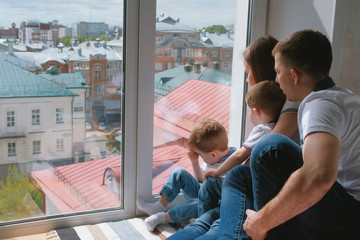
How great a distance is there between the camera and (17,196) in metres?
1.85

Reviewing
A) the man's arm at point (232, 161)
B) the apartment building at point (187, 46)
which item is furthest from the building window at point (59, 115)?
the man's arm at point (232, 161)

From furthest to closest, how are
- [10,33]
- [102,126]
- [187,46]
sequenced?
1. [187,46]
2. [102,126]
3. [10,33]

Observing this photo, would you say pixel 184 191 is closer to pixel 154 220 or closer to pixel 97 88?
pixel 154 220

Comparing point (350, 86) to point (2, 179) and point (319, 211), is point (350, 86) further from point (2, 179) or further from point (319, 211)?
point (2, 179)

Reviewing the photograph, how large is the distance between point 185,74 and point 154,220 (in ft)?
2.35

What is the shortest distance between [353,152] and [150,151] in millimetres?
991

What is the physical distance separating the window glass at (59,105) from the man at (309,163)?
0.80 meters

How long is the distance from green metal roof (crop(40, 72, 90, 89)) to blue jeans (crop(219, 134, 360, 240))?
88 centimetres

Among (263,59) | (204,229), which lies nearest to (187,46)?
(263,59)

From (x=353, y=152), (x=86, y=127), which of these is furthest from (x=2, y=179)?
(x=353, y=152)

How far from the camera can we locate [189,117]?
216 centimetres

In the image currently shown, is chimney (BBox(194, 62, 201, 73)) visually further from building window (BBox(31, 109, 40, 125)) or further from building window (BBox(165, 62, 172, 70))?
building window (BBox(31, 109, 40, 125))

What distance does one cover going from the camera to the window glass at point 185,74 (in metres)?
2.03

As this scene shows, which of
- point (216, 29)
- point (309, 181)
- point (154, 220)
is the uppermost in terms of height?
point (216, 29)
